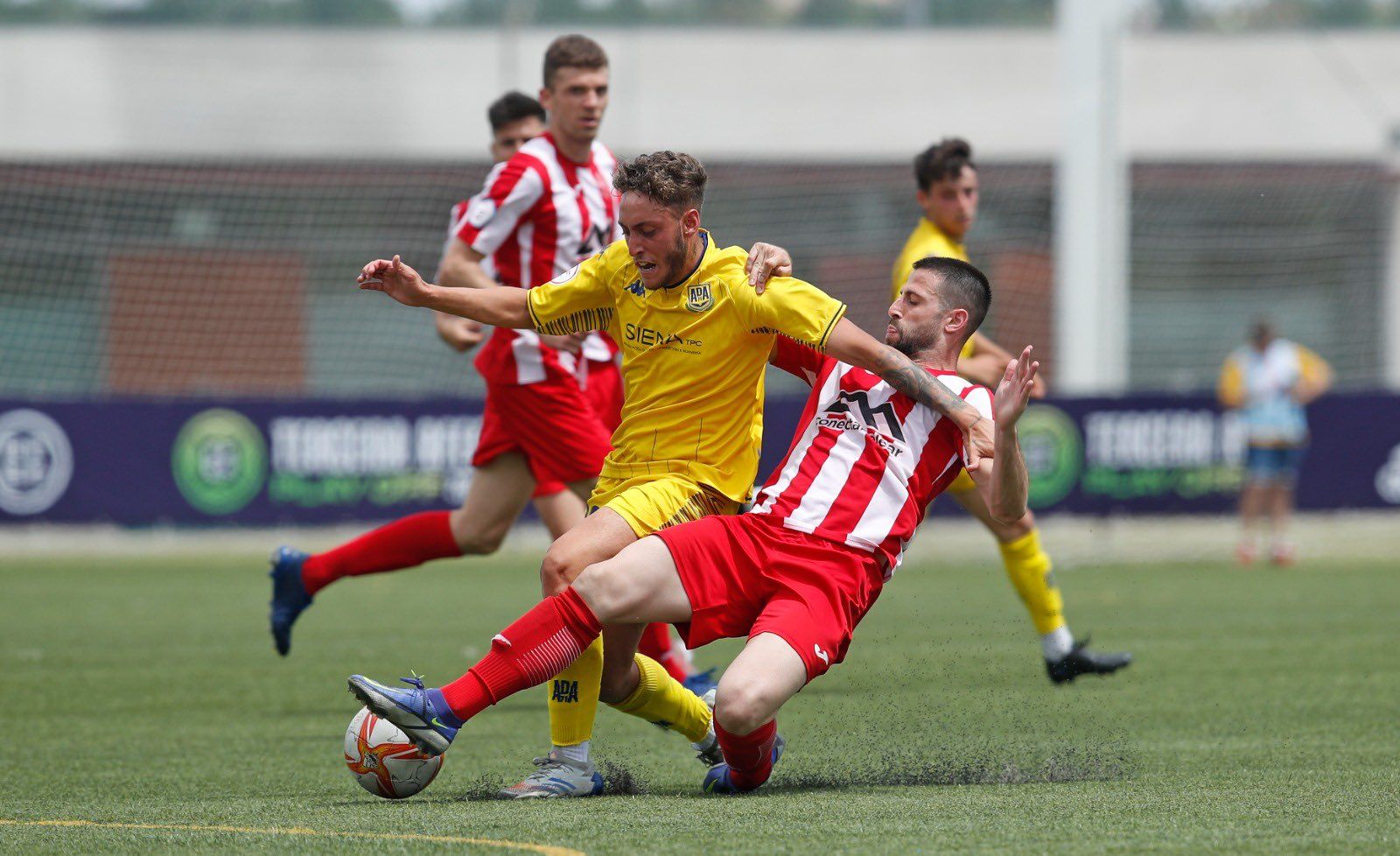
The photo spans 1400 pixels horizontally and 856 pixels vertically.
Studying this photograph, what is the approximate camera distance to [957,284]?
4.93m

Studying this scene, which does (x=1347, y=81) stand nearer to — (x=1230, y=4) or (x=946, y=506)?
(x=1230, y=4)

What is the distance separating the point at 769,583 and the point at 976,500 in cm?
260

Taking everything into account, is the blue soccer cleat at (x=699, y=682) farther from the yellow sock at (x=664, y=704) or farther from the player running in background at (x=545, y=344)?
the yellow sock at (x=664, y=704)

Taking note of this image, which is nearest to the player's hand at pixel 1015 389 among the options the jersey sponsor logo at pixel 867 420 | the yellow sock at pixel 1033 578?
the jersey sponsor logo at pixel 867 420

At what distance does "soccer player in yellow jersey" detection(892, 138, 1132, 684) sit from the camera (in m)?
7.12

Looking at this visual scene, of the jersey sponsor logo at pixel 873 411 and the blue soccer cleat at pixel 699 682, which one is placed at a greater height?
the jersey sponsor logo at pixel 873 411

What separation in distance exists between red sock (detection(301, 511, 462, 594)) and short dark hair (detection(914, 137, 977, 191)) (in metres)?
2.56

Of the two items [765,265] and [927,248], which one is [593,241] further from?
[765,265]

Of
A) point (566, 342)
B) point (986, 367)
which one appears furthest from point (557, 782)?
point (986, 367)

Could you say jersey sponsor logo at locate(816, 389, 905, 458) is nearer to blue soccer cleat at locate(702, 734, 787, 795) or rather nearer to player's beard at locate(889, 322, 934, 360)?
player's beard at locate(889, 322, 934, 360)

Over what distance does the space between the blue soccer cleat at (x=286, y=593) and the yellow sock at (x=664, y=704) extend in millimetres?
2485

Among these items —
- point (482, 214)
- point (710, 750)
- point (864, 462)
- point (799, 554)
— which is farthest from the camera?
point (482, 214)

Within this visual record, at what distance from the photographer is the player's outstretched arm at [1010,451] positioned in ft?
14.2

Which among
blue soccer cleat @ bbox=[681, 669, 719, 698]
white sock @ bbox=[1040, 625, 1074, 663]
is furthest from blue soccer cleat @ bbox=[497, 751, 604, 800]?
white sock @ bbox=[1040, 625, 1074, 663]
